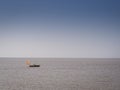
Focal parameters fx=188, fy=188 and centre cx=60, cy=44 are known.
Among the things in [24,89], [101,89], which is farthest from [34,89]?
[101,89]

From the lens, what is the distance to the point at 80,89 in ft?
86.3

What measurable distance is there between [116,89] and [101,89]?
2014 millimetres

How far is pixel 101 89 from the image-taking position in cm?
2602

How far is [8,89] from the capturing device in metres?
26.2

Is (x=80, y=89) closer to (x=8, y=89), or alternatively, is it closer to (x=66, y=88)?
(x=66, y=88)

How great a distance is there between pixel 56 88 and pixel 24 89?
4581 mm

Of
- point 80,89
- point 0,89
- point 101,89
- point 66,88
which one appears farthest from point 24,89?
point 101,89

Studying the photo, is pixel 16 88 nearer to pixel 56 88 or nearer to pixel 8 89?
pixel 8 89

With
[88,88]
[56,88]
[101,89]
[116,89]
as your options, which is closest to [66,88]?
[56,88]

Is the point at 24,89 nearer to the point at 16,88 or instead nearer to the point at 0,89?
the point at 16,88

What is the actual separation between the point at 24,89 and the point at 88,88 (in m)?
9.08

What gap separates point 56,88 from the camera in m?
27.4

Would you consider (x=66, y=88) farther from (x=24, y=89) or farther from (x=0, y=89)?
(x=0, y=89)

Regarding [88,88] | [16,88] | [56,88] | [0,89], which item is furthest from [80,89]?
[0,89]
